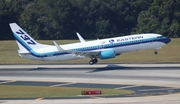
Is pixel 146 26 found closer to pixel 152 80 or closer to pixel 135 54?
pixel 135 54

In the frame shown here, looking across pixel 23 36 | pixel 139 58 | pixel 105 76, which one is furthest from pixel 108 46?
pixel 139 58

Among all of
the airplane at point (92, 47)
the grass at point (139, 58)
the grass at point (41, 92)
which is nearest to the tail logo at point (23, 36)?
the airplane at point (92, 47)

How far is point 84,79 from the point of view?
52938mm

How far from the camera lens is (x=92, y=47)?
64.6 metres

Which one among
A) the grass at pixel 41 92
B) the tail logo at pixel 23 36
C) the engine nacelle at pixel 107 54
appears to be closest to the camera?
the grass at pixel 41 92

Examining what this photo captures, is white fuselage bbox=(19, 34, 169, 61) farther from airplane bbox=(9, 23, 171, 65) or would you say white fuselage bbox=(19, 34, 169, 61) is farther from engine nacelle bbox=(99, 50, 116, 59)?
engine nacelle bbox=(99, 50, 116, 59)

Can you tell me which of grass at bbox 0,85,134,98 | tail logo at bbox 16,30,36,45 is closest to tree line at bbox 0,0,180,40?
tail logo at bbox 16,30,36,45

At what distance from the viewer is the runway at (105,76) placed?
45897 mm

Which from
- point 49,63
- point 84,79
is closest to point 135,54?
point 49,63

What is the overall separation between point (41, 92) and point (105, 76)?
11713 millimetres

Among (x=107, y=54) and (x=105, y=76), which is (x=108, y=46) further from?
(x=105, y=76)

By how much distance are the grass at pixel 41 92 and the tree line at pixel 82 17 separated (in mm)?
73832

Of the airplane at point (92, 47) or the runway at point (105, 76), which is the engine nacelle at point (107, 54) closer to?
the airplane at point (92, 47)

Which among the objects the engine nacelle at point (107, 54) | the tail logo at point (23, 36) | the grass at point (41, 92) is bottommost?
the grass at point (41, 92)
